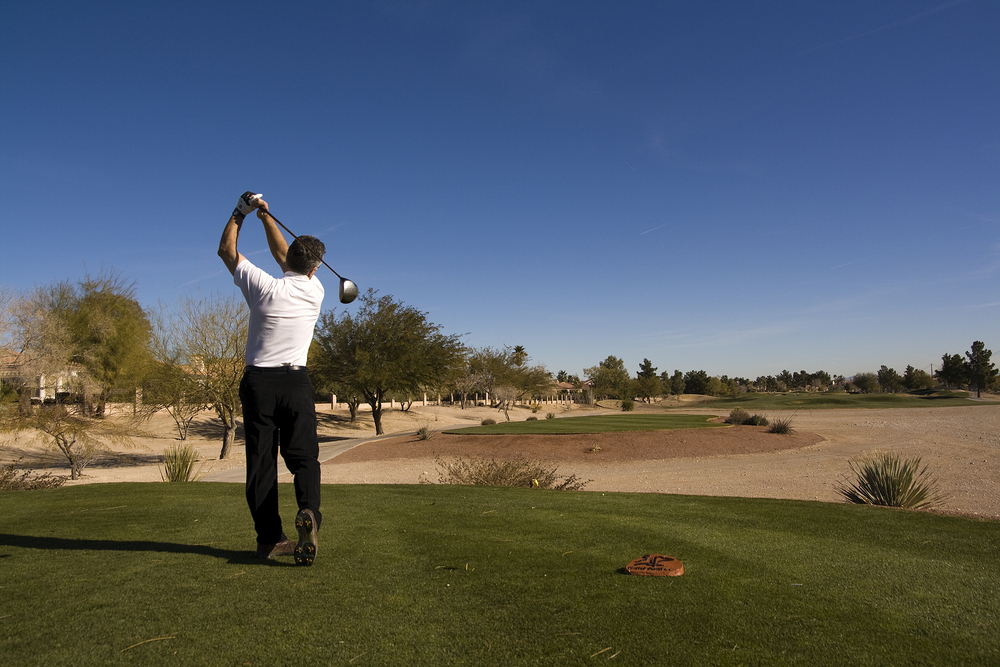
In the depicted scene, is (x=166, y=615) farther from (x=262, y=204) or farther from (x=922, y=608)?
(x=922, y=608)

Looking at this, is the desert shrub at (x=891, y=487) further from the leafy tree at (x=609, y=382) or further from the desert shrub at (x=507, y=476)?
the leafy tree at (x=609, y=382)

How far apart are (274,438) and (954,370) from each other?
130049 mm

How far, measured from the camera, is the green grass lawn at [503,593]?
2350 millimetres

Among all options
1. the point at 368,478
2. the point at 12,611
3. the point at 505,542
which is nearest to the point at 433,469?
the point at 368,478

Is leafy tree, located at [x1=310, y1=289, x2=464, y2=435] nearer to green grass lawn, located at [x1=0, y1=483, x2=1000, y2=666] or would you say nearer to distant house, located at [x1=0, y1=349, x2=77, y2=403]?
distant house, located at [x1=0, y1=349, x2=77, y2=403]

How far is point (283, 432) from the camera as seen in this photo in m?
3.79

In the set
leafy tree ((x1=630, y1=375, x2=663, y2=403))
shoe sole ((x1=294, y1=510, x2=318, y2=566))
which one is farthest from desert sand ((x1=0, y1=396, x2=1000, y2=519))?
leafy tree ((x1=630, y1=375, x2=663, y2=403))

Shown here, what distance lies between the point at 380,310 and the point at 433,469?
61.3 ft

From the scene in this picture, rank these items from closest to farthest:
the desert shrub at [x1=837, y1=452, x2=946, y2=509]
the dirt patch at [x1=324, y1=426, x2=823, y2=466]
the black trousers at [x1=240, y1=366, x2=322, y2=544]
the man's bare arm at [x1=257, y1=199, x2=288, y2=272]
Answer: the black trousers at [x1=240, y1=366, x2=322, y2=544], the man's bare arm at [x1=257, y1=199, x2=288, y2=272], the desert shrub at [x1=837, y1=452, x2=946, y2=509], the dirt patch at [x1=324, y1=426, x2=823, y2=466]

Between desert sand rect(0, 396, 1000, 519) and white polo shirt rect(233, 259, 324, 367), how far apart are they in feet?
36.9

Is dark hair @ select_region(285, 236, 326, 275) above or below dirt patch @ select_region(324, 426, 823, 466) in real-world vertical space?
above

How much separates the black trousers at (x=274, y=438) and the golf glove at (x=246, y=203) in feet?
3.58

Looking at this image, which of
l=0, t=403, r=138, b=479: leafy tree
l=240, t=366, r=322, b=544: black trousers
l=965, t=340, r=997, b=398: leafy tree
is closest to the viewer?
l=240, t=366, r=322, b=544: black trousers

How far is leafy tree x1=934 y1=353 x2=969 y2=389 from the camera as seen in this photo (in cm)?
10271
